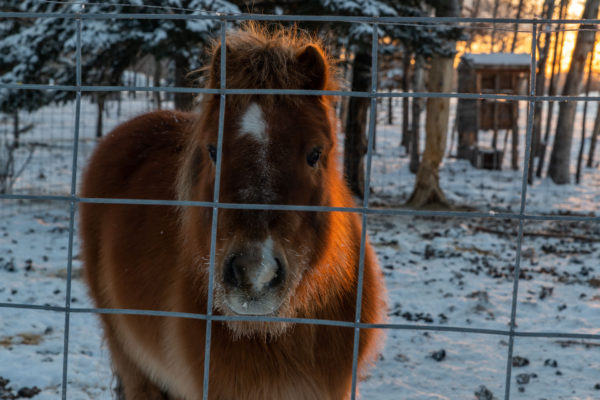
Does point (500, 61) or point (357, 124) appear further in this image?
point (500, 61)

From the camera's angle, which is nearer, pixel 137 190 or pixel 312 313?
pixel 312 313

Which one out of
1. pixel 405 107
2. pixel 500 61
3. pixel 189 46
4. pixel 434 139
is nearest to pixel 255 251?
pixel 189 46

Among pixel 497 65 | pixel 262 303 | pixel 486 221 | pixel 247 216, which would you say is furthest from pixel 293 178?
pixel 497 65

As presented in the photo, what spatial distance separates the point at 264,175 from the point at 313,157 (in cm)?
35

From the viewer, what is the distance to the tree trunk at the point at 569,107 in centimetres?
1327

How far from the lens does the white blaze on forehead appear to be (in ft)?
7.05

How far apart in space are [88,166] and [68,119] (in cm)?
2171

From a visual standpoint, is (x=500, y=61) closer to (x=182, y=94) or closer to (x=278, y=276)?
(x=182, y=94)

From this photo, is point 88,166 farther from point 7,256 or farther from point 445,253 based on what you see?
point 445,253

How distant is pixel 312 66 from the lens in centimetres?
247

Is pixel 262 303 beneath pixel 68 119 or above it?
beneath

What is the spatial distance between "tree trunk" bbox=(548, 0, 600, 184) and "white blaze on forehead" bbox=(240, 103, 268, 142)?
12.9 metres

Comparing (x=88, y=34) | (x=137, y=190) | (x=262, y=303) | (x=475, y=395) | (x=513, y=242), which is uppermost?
(x=88, y=34)

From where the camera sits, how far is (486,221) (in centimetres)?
1024
